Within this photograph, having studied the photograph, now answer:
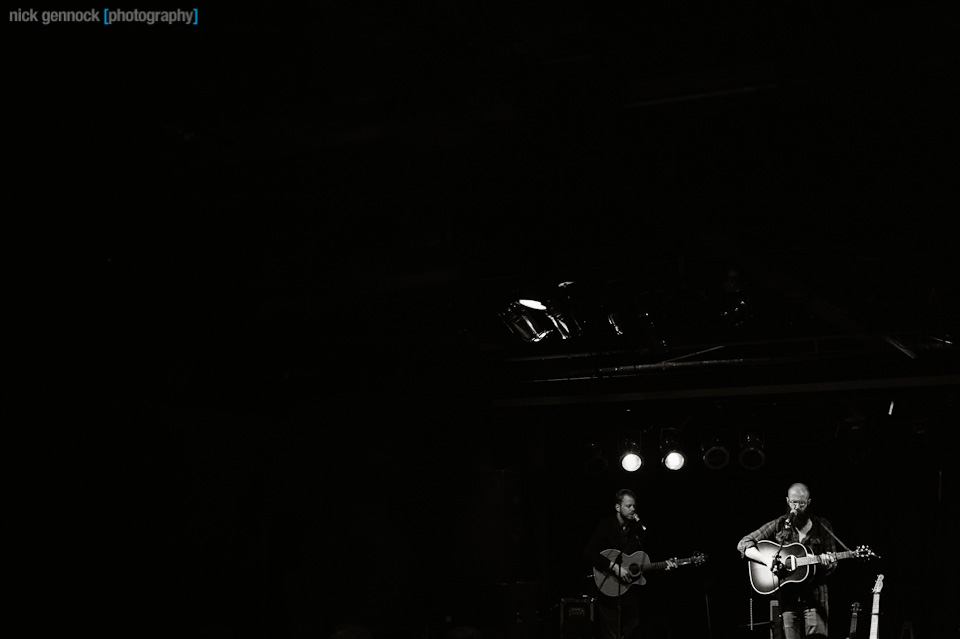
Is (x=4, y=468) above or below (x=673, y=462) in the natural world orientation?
above

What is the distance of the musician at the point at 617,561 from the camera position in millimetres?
10789

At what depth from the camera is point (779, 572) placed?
9531 millimetres

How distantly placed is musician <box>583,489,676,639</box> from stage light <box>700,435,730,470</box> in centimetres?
91

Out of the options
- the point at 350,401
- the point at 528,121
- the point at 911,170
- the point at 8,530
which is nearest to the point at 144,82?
the point at 528,121

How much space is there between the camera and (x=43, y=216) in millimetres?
5434

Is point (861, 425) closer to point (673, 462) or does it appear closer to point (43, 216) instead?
point (673, 462)

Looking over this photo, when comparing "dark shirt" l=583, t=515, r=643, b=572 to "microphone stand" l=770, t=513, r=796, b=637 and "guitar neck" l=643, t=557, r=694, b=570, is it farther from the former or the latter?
"microphone stand" l=770, t=513, r=796, b=637

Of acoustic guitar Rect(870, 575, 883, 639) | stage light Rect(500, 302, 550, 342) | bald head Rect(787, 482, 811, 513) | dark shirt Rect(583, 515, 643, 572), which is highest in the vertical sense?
stage light Rect(500, 302, 550, 342)

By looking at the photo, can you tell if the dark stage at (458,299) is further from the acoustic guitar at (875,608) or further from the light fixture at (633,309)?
the acoustic guitar at (875,608)

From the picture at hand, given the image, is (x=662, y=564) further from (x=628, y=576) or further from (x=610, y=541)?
(x=610, y=541)

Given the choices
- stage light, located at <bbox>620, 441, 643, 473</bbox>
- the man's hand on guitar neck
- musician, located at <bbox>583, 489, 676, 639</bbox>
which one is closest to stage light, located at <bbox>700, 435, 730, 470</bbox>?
stage light, located at <bbox>620, 441, 643, 473</bbox>

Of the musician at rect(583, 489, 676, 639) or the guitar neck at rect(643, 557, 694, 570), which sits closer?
the musician at rect(583, 489, 676, 639)

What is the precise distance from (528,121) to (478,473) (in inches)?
259

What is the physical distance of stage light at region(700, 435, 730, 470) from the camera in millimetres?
10766
